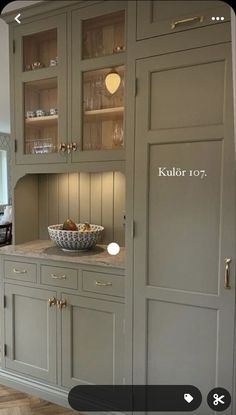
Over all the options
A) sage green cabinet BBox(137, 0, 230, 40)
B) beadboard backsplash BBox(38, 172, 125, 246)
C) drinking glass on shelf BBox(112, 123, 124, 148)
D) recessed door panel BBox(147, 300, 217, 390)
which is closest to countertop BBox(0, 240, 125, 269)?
beadboard backsplash BBox(38, 172, 125, 246)

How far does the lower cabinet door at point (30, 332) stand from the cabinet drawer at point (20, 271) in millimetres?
57

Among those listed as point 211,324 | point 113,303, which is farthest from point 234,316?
point 113,303

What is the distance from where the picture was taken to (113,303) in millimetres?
1494

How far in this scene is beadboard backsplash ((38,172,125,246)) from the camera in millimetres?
1842

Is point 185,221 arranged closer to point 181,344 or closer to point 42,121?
point 181,344

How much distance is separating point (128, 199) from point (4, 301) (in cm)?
98

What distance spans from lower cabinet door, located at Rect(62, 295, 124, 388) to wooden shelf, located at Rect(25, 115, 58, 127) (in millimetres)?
949

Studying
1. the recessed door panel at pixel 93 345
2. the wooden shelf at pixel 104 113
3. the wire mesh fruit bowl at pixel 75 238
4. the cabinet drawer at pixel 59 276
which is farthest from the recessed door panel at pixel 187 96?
the recessed door panel at pixel 93 345

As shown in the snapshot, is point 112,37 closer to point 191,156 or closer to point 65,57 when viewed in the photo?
point 65,57

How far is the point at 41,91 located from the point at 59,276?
102cm

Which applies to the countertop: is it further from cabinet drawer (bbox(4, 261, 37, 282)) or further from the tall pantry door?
the tall pantry door

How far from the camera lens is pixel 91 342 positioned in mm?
1568

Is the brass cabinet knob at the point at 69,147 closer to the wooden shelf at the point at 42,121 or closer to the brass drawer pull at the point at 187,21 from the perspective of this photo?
the wooden shelf at the point at 42,121

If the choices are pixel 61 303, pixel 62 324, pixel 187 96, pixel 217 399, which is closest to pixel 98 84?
pixel 187 96
